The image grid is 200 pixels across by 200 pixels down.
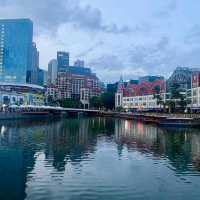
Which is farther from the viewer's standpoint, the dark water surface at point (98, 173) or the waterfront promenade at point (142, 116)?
the waterfront promenade at point (142, 116)

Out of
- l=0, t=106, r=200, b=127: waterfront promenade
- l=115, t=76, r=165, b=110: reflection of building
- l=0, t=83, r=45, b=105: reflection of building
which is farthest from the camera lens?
l=0, t=83, r=45, b=105: reflection of building

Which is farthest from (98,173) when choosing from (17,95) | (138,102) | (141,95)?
(138,102)

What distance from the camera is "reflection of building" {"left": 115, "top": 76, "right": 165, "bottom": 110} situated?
517ft

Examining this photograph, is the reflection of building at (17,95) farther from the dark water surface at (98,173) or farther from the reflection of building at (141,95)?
the dark water surface at (98,173)

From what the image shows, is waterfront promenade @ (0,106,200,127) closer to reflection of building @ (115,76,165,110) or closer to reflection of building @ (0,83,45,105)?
reflection of building @ (0,83,45,105)

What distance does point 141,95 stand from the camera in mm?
175125

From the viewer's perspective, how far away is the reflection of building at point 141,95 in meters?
158

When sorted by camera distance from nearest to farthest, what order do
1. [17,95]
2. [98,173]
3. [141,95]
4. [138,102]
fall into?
[98,173]
[17,95]
[141,95]
[138,102]

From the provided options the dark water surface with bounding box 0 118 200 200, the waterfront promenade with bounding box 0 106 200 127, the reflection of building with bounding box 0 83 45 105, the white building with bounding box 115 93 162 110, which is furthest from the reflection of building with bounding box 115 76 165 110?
the dark water surface with bounding box 0 118 200 200

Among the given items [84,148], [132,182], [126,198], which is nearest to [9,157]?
[84,148]

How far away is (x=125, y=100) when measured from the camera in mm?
190875

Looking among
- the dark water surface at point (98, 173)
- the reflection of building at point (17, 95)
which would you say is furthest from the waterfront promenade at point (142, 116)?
the dark water surface at point (98, 173)

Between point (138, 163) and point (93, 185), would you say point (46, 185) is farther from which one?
point (138, 163)

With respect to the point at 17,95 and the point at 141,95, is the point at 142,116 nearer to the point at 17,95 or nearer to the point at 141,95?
the point at 141,95
